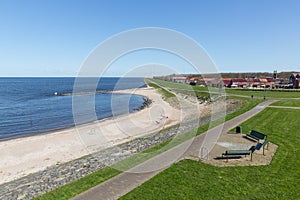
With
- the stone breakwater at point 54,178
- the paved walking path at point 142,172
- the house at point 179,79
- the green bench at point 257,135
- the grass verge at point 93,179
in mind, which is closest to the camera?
the paved walking path at point 142,172

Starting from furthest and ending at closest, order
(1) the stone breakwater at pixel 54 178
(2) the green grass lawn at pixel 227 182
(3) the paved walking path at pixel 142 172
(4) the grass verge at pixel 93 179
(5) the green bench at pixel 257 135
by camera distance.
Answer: (5) the green bench at pixel 257 135, (1) the stone breakwater at pixel 54 178, (4) the grass verge at pixel 93 179, (3) the paved walking path at pixel 142 172, (2) the green grass lawn at pixel 227 182

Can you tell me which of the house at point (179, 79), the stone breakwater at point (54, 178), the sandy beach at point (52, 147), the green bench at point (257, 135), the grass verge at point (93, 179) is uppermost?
Answer: the house at point (179, 79)

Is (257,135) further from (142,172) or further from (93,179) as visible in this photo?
(93,179)

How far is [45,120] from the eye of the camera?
33.3 m

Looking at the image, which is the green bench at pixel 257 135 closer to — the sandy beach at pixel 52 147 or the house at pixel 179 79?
the sandy beach at pixel 52 147

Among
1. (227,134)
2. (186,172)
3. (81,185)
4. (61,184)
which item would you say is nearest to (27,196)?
(61,184)

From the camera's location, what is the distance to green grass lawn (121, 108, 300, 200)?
7930mm

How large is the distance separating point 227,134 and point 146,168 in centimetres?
855

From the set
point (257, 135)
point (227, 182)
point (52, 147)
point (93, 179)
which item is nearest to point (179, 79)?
point (52, 147)

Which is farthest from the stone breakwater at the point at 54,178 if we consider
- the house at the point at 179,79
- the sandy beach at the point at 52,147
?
the house at the point at 179,79

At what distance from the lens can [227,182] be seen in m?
8.84

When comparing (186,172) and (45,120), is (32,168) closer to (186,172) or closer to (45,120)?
(186,172)

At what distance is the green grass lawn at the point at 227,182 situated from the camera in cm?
793

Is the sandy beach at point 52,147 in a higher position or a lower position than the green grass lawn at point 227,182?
lower
